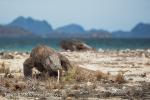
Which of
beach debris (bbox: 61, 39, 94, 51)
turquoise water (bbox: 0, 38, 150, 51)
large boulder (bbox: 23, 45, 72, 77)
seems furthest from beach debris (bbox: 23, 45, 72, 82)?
turquoise water (bbox: 0, 38, 150, 51)

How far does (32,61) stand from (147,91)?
14.0ft

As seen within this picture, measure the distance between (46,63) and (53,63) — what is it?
0.76 feet

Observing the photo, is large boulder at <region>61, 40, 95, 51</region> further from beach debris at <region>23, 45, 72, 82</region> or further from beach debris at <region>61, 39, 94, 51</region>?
beach debris at <region>23, 45, 72, 82</region>

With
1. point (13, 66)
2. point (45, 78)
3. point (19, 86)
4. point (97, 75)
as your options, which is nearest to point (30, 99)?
point (19, 86)

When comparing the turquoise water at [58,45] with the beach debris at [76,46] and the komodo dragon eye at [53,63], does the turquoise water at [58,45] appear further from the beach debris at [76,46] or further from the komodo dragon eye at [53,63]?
the komodo dragon eye at [53,63]

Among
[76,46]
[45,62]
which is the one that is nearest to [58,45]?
[76,46]

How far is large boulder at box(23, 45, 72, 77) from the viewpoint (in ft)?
57.3

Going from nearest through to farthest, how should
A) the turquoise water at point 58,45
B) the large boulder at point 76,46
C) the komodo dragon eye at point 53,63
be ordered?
the komodo dragon eye at point 53,63 < the large boulder at point 76,46 < the turquoise water at point 58,45

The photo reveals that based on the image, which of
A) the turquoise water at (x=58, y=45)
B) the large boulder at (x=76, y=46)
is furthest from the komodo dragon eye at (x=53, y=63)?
the turquoise water at (x=58, y=45)

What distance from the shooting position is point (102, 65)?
2553cm

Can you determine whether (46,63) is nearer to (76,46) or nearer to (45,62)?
(45,62)

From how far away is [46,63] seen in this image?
17.5m

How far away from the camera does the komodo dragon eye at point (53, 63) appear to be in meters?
17.4

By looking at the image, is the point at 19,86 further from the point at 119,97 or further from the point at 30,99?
the point at 119,97
